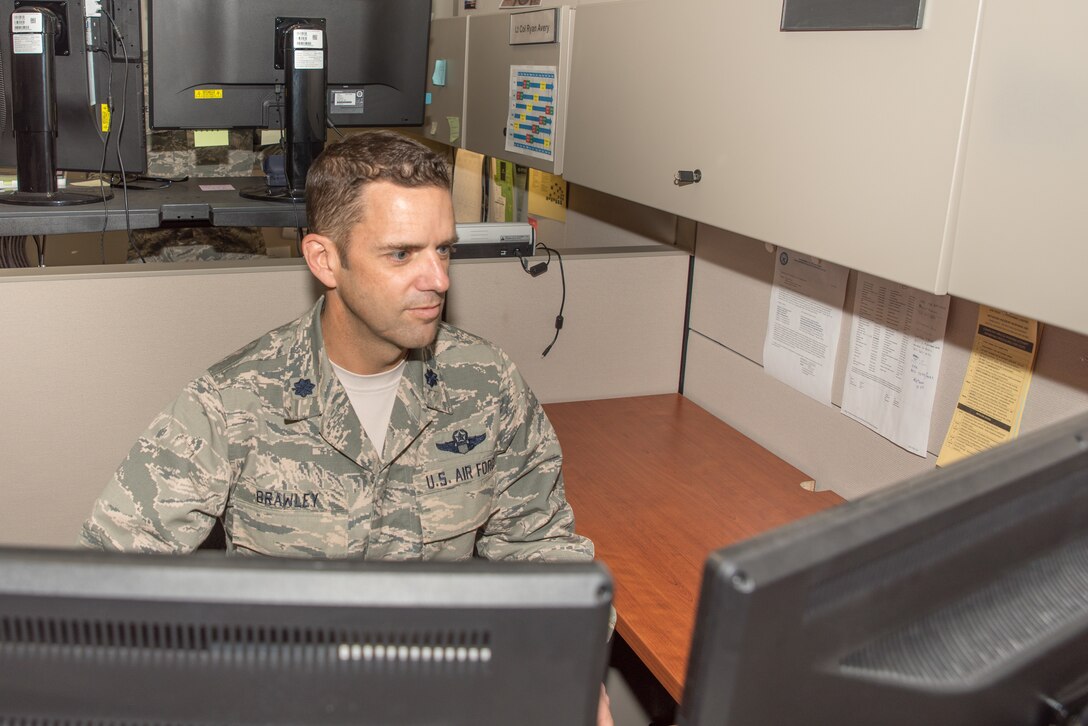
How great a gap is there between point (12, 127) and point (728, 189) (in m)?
1.68

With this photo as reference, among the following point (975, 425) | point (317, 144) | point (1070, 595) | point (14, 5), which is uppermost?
point (14, 5)

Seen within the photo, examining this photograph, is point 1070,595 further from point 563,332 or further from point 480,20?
point 480,20

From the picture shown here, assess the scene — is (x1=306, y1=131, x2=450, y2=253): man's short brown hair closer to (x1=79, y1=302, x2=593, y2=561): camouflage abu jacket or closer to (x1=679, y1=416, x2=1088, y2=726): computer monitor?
(x1=79, y1=302, x2=593, y2=561): camouflage abu jacket

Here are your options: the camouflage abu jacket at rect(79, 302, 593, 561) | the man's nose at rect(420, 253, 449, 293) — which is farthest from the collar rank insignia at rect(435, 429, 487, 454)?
the man's nose at rect(420, 253, 449, 293)

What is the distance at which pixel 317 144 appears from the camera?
2.37 metres

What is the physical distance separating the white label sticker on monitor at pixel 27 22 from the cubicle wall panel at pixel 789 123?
1168 mm

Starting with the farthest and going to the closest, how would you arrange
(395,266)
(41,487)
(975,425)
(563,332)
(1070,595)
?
(563,332)
(41,487)
(975,425)
(395,266)
(1070,595)

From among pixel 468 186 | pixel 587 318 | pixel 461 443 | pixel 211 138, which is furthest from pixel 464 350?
pixel 468 186

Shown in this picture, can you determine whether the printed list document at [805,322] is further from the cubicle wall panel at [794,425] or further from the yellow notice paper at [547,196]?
the yellow notice paper at [547,196]

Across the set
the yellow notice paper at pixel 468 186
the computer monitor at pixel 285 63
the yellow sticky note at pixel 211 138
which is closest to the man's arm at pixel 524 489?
the computer monitor at pixel 285 63

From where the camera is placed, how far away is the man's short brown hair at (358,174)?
136cm

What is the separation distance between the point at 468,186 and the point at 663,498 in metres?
1.73

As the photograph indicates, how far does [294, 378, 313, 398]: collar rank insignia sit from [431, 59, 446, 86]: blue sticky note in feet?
5.10

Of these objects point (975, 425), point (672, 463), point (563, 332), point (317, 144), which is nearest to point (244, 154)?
point (317, 144)
